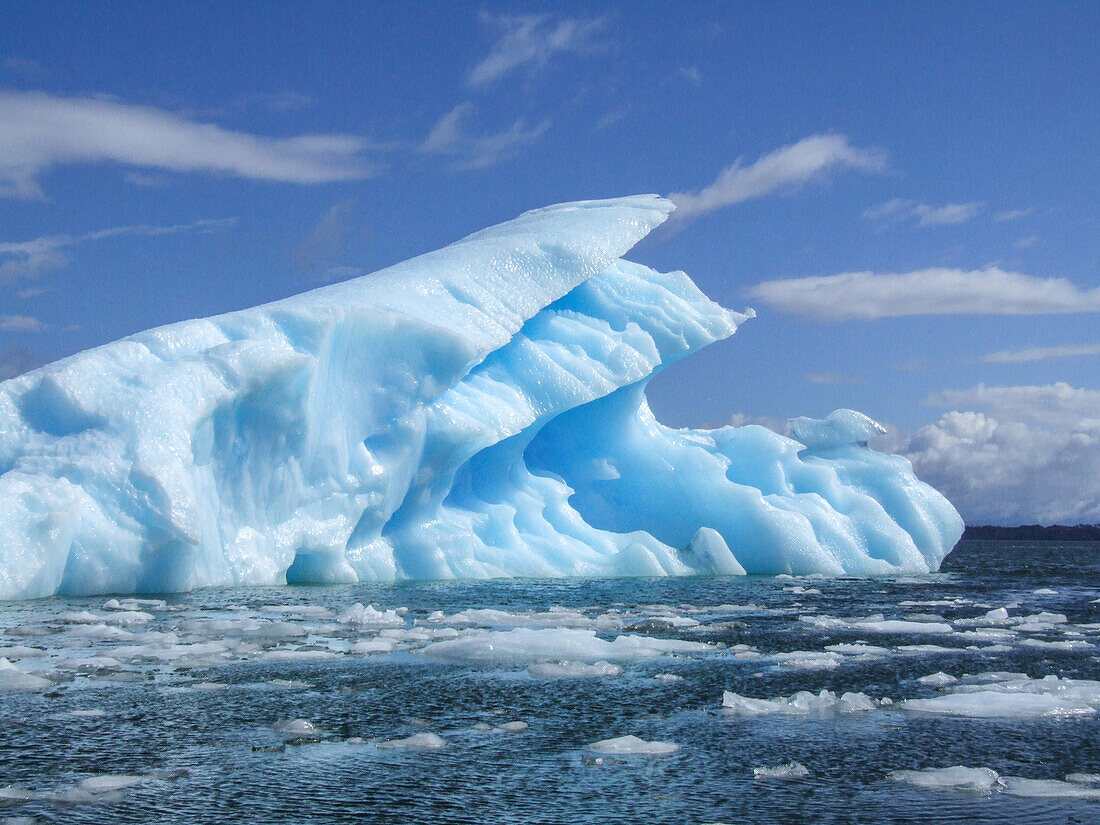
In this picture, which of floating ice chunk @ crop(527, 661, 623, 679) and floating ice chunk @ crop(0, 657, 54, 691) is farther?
floating ice chunk @ crop(527, 661, 623, 679)

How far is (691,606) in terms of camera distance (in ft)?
33.8

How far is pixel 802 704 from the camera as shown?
502cm

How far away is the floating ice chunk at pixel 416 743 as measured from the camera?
165 inches

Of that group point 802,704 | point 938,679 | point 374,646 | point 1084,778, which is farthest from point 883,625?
point 1084,778

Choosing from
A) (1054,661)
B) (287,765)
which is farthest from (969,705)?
(287,765)

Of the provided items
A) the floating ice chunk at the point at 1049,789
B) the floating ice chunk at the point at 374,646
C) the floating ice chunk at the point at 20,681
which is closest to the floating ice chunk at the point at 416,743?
the floating ice chunk at the point at 1049,789

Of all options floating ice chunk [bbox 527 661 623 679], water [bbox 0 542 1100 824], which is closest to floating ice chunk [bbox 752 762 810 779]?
water [bbox 0 542 1100 824]

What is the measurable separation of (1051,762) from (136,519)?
8959 mm

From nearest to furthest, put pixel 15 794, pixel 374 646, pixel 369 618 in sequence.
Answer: pixel 15 794 < pixel 374 646 < pixel 369 618

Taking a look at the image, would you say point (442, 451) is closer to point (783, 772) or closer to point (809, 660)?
point (809, 660)

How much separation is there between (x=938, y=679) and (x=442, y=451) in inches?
338

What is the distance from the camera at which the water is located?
3.44 m

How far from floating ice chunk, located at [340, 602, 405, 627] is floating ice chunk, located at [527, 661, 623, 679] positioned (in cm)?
231

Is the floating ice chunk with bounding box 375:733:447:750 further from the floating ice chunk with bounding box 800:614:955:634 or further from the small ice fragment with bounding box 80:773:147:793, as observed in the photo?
the floating ice chunk with bounding box 800:614:955:634
